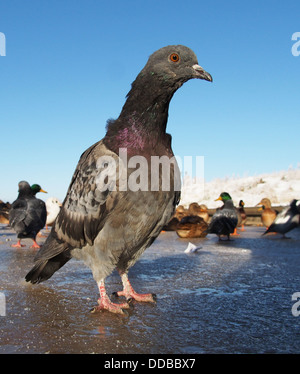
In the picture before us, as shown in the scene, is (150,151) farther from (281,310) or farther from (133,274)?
(133,274)

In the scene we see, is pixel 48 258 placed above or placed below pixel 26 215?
below

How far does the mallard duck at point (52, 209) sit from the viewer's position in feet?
37.4

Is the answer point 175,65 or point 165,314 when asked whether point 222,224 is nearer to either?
point 175,65

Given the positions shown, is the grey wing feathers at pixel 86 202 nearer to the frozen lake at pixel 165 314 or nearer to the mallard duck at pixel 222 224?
the frozen lake at pixel 165 314

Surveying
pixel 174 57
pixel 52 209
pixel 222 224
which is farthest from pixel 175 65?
pixel 52 209

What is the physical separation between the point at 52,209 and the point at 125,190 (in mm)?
9384

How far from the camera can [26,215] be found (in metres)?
7.42

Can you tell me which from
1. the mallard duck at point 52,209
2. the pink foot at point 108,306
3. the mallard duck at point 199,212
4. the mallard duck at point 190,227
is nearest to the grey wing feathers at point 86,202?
the pink foot at point 108,306

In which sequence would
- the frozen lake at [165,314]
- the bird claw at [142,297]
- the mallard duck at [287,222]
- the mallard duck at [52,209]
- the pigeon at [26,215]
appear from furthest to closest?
the mallard duck at [52,209], the mallard duck at [287,222], the pigeon at [26,215], the bird claw at [142,297], the frozen lake at [165,314]

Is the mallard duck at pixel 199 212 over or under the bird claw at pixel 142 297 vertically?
over
